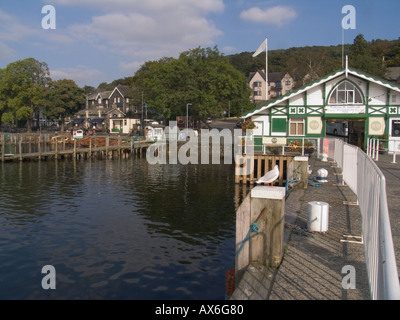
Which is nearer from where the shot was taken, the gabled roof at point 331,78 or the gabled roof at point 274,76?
the gabled roof at point 331,78

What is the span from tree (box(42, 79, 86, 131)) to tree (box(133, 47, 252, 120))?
30870mm

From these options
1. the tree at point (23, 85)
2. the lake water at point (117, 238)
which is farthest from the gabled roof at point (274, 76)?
the lake water at point (117, 238)

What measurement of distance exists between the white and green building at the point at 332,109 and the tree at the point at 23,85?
76896 mm

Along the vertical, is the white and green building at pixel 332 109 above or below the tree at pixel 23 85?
below

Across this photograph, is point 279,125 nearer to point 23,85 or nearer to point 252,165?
point 252,165

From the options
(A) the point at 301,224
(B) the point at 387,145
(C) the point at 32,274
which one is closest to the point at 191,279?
(A) the point at 301,224

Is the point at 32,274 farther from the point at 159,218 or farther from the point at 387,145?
the point at 387,145

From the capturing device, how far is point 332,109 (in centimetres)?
3353

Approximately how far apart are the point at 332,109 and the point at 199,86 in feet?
133

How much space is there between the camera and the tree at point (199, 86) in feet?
225

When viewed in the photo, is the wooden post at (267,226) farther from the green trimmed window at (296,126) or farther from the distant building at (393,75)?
the distant building at (393,75)

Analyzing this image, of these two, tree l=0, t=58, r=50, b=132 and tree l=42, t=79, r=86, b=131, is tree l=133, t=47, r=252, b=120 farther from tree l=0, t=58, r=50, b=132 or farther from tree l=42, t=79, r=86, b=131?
tree l=0, t=58, r=50, b=132

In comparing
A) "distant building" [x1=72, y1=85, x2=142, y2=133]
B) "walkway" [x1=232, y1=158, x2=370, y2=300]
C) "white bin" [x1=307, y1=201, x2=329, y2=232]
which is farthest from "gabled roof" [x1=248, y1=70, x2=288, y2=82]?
"white bin" [x1=307, y1=201, x2=329, y2=232]

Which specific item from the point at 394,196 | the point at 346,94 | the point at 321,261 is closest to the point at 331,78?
the point at 346,94
